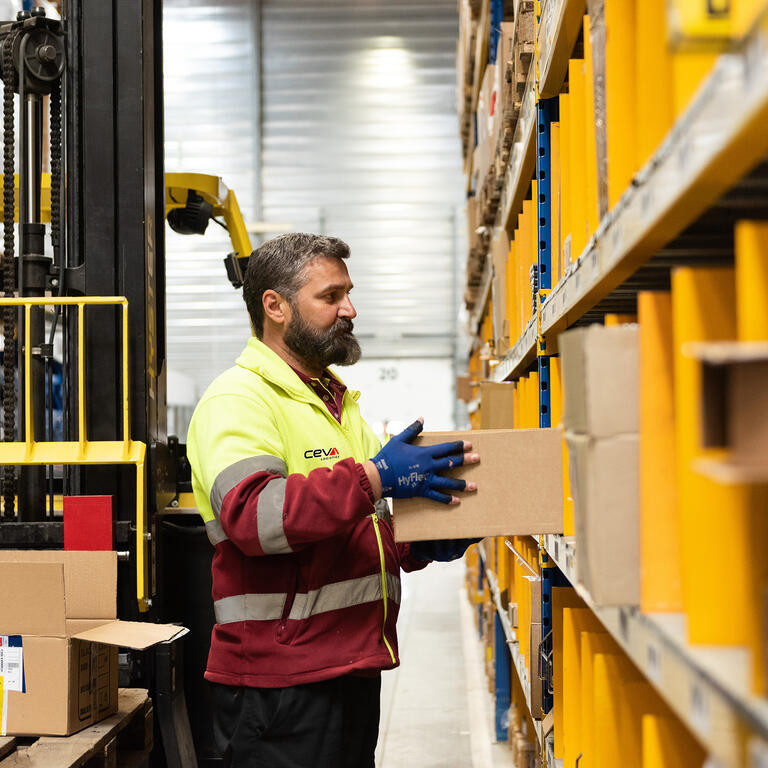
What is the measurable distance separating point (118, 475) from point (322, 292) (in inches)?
50.1

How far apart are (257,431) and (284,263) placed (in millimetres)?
554

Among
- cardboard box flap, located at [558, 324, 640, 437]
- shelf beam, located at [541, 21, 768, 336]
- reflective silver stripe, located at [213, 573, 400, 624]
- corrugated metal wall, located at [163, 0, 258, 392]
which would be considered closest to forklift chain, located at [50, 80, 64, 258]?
reflective silver stripe, located at [213, 573, 400, 624]

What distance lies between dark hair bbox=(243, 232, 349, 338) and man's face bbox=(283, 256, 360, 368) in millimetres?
23

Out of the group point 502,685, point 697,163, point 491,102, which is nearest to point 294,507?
point 697,163

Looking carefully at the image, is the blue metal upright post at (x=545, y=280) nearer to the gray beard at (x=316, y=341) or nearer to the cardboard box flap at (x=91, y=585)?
the gray beard at (x=316, y=341)

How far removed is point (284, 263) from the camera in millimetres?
2393

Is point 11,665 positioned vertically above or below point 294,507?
below

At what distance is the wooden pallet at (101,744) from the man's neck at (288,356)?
110cm

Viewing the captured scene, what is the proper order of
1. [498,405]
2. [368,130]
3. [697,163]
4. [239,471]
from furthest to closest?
[368,130], [498,405], [239,471], [697,163]

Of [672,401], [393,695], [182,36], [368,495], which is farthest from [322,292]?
[182,36]

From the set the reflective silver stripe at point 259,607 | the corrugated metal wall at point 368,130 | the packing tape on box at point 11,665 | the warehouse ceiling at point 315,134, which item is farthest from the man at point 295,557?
the corrugated metal wall at point 368,130

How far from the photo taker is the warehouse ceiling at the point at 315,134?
12.4 m

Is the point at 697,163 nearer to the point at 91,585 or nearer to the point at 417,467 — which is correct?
the point at 417,467

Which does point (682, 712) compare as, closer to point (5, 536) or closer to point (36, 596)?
point (36, 596)
